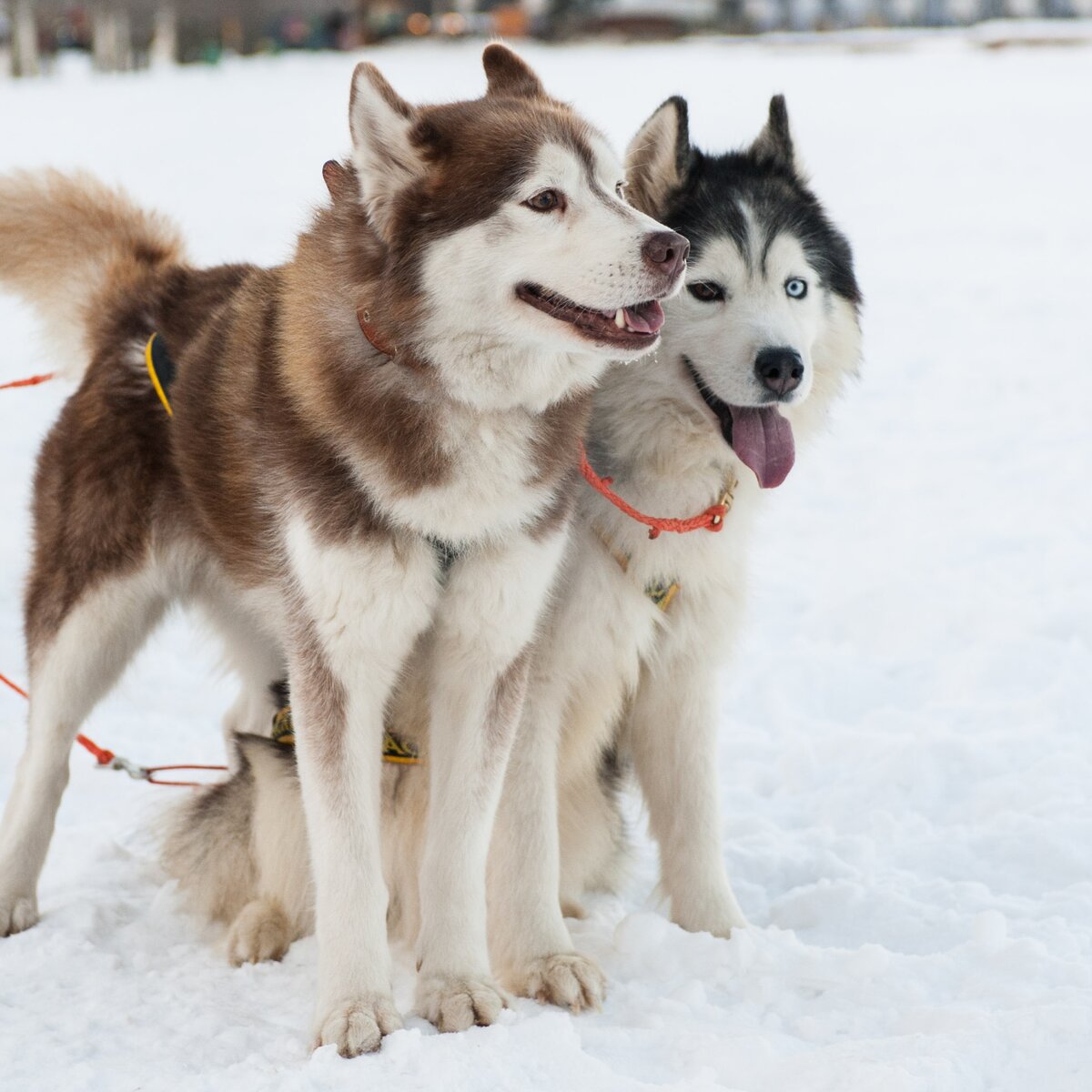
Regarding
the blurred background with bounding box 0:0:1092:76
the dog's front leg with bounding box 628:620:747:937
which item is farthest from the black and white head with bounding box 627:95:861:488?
the blurred background with bounding box 0:0:1092:76

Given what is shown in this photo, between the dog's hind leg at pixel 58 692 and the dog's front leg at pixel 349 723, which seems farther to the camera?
the dog's hind leg at pixel 58 692

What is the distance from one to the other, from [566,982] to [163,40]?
1164 inches

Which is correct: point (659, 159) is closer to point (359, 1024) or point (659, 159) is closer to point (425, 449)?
point (425, 449)

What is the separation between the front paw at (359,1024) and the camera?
250cm

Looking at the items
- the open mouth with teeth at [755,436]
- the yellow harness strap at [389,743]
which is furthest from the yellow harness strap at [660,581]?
the yellow harness strap at [389,743]

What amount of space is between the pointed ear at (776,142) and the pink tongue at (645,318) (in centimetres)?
92

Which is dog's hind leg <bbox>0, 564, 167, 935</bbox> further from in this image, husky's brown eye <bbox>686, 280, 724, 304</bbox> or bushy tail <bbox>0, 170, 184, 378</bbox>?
husky's brown eye <bbox>686, 280, 724, 304</bbox>

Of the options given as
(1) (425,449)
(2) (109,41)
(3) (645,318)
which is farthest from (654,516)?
(2) (109,41)

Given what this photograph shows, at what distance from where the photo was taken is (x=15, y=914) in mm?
3127

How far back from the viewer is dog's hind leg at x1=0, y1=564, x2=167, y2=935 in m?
3.17

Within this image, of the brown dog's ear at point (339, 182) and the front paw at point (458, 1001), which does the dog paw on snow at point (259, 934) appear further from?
the brown dog's ear at point (339, 182)

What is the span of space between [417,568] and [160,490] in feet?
2.99

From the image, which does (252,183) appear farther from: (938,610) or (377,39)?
(377,39)

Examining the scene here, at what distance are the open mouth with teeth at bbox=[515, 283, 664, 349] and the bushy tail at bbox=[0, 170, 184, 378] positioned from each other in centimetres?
145
